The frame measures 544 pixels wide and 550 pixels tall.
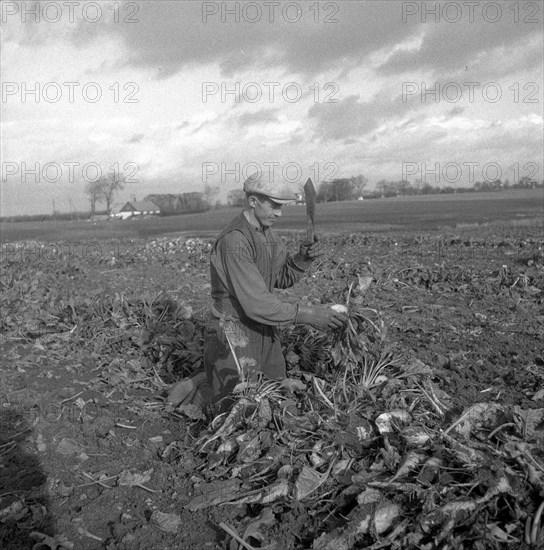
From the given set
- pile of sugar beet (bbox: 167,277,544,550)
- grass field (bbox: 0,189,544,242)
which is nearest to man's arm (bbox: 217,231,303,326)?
pile of sugar beet (bbox: 167,277,544,550)

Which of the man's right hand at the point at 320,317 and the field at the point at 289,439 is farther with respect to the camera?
the man's right hand at the point at 320,317

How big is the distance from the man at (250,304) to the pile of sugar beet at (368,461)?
0.17 metres

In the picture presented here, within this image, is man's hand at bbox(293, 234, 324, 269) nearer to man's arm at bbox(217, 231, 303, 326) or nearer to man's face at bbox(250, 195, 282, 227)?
man's face at bbox(250, 195, 282, 227)

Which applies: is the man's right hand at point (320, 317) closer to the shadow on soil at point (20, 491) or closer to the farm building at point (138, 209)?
the shadow on soil at point (20, 491)

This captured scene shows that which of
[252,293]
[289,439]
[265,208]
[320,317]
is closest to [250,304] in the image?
[252,293]

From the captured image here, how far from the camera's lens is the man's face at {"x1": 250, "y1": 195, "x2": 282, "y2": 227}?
15.0 feet

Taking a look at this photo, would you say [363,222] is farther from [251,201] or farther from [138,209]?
[138,209]

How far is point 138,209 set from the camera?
74.1 meters

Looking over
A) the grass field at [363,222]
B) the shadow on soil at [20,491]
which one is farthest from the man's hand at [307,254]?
the grass field at [363,222]

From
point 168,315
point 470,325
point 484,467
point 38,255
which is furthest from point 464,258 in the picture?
point 38,255

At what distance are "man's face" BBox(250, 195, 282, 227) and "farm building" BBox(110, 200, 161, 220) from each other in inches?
2621

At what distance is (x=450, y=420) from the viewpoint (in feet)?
12.1

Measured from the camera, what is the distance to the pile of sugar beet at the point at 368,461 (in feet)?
9.51

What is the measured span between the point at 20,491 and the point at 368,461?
2.21 m
